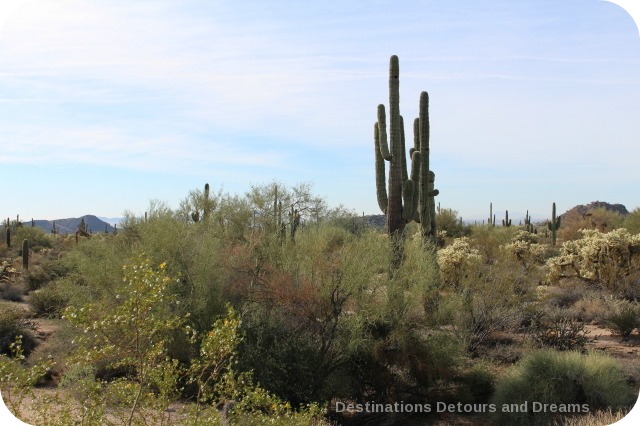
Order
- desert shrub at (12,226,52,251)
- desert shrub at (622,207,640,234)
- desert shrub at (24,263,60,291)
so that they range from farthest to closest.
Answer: desert shrub at (12,226,52,251) < desert shrub at (622,207,640,234) < desert shrub at (24,263,60,291)

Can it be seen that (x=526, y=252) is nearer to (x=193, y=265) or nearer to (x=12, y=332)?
(x=193, y=265)

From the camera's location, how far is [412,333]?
42.7 feet

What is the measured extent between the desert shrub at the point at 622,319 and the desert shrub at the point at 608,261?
95.5 inches

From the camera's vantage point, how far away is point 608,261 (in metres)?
20.9

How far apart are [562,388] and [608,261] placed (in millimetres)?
10417

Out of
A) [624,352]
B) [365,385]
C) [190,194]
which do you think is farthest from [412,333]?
[190,194]

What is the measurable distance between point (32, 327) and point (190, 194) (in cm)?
825

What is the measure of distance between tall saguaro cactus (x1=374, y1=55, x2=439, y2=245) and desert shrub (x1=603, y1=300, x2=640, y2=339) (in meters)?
4.99

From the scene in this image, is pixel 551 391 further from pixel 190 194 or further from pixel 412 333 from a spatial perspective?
pixel 190 194

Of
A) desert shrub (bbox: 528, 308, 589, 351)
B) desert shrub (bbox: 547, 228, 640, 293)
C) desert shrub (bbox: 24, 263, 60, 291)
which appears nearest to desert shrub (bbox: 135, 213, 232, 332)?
desert shrub (bbox: 528, 308, 589, 351)

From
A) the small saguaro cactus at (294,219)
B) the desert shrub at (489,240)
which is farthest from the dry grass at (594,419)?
the desert shrub at (489,240)

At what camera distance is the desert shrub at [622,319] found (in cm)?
1728

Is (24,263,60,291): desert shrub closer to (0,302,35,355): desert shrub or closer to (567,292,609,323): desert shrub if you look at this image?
(0,302,35,355): desert shrub

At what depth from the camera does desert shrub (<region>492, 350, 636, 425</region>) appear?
1147 cm
